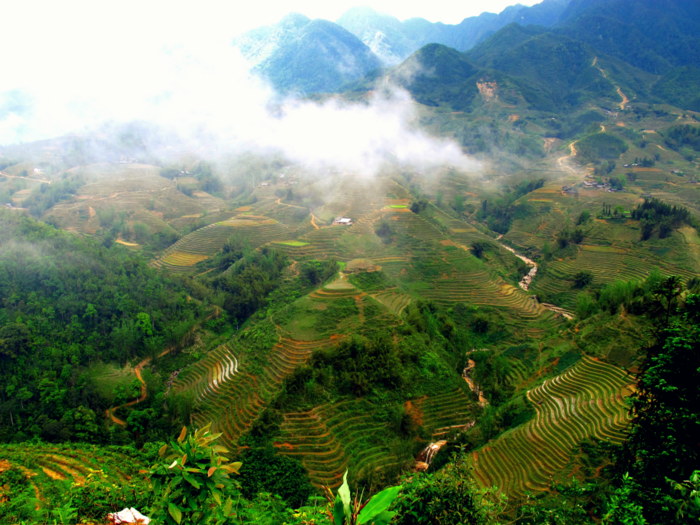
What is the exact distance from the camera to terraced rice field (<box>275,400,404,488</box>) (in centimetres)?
2238

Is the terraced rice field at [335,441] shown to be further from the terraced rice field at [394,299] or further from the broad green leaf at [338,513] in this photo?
the broad green leaf at [338,513]

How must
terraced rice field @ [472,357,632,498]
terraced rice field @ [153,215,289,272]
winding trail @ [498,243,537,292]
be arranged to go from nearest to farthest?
terraced rice field @ [472,357,632,498] < winding trail @ [498,243,537,292] < terraced rice field @ [153,215,289,272]

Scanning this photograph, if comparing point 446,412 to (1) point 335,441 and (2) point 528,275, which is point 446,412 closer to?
(1) point 335,441

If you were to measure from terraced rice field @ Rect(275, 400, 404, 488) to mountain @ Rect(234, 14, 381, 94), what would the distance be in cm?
18736

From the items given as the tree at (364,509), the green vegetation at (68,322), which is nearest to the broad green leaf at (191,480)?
the tree at (364,509)

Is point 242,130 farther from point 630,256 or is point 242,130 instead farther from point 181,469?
point 181,469

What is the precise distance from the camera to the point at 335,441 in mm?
23484

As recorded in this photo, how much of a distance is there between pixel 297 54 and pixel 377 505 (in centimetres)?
22023

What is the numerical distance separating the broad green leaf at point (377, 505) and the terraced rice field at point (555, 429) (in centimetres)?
1745

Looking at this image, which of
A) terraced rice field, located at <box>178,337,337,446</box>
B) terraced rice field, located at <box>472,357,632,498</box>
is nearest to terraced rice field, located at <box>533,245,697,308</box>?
terraced rice field, located at <box>472,357,632,498</box>

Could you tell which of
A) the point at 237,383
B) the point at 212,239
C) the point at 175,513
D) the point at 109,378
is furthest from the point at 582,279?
the point at 175,513

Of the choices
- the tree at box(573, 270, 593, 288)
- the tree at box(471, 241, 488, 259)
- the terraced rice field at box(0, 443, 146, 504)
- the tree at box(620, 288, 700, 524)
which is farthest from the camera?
the tree at box(471, 241, 488, 259)

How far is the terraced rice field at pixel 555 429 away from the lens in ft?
65.0

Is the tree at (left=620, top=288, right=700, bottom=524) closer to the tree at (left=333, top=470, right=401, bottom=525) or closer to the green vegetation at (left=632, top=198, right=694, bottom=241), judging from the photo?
the tree at (left=333, top=470, right=401, bottom=525)
